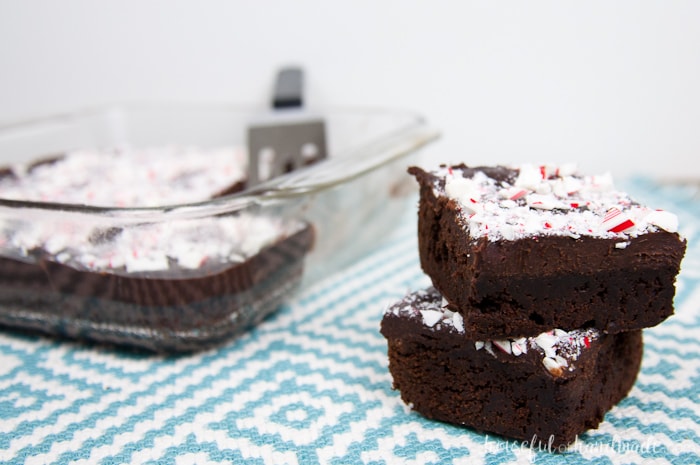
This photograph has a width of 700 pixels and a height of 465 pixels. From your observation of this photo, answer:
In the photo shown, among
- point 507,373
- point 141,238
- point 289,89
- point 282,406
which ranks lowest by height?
point 282,406

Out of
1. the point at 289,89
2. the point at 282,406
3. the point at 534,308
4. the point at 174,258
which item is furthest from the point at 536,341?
the point at 289,89

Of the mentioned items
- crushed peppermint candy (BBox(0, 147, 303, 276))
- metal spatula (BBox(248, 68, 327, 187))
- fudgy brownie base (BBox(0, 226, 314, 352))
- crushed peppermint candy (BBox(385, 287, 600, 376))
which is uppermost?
metal spatula (BBox(248, 68, 327, 187))

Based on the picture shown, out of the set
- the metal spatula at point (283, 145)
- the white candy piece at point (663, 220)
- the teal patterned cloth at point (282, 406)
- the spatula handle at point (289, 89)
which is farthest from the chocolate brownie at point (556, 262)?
the spatula handle at point (289, 89)

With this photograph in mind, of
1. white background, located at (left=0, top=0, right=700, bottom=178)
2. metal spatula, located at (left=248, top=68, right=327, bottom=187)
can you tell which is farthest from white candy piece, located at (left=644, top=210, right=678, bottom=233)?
white background, located at (left=0, top=0, right=700, bottom=178)

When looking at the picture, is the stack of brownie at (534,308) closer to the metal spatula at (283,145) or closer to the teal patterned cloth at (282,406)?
the teal patterned cloth at (282,406)

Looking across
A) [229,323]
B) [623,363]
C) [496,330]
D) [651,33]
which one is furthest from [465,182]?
[651,33]

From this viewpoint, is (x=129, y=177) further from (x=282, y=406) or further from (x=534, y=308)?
(x=534, y=308)

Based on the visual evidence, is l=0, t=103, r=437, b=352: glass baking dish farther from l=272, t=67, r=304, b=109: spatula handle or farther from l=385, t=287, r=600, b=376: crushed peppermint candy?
l=272, t=67, r=304, b=109: spatula handle

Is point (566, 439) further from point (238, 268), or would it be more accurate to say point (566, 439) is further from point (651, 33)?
point (651, 33)
